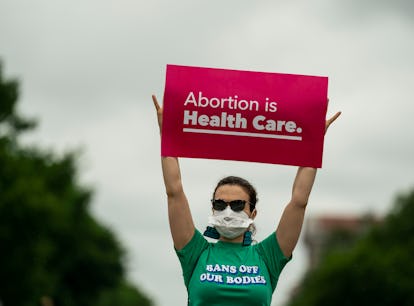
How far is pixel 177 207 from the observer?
27.5ft

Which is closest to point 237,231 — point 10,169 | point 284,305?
point 10,169

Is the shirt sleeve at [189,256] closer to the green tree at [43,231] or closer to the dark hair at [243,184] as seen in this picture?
the dark hair at [243,184]

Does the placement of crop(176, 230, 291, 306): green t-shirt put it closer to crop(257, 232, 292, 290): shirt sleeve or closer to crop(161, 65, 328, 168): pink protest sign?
crop(257, 232, 292, 290): shirt sleeve

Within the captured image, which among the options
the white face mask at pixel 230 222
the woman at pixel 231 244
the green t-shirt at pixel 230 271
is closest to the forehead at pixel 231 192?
the woman at pixel 231 244

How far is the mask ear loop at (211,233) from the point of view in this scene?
27.7 ft

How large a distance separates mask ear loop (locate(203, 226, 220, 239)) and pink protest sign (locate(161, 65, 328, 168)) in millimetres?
422

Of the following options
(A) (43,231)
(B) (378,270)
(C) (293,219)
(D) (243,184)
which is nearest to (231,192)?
(D) (243,184)

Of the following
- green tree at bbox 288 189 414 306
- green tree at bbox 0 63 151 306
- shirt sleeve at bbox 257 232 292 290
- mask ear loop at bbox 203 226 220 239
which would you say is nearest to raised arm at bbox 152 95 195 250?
mask ear loop at bbox 203 226 220 239

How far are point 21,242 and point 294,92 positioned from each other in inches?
1853

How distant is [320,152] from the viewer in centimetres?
852

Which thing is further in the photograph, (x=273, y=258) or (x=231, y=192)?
(x=231, y=192)

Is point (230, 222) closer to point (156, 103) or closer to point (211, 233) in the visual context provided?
point (211, 233)

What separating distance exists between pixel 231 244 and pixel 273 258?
0.26m

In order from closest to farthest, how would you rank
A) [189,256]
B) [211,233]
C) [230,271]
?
[230,271], [189,256], [211,233]
